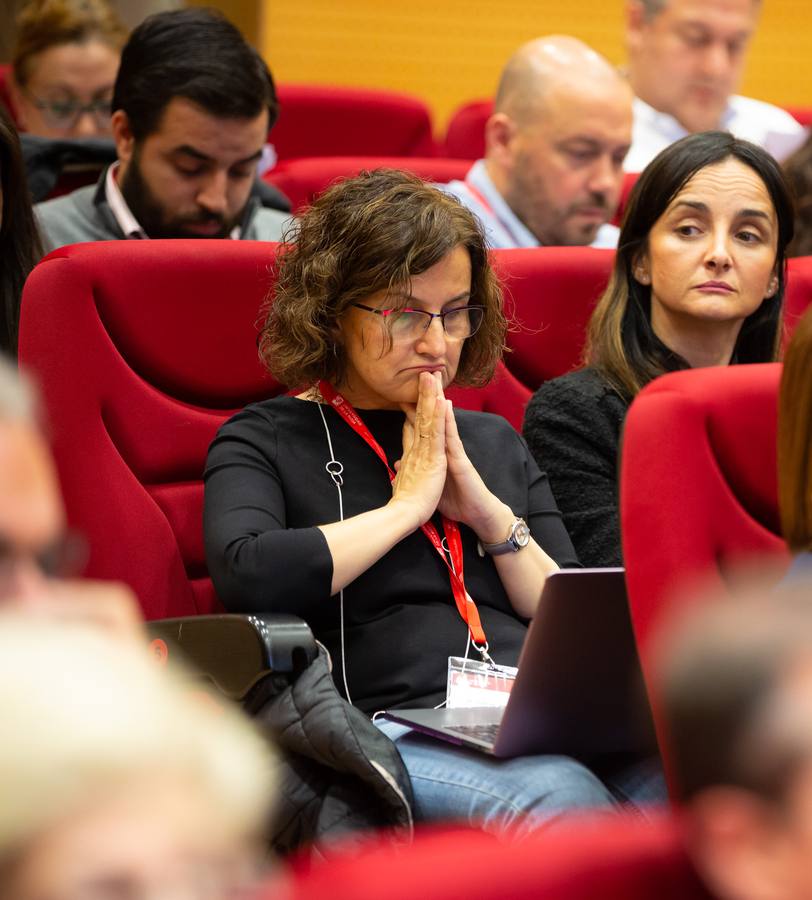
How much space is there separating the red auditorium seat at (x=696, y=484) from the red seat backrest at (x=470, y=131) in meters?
2.41

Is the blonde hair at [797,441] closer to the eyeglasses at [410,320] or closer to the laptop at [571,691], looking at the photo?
the laptop at [571,691]

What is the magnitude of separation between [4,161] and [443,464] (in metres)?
0.79

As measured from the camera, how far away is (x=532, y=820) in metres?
1.29

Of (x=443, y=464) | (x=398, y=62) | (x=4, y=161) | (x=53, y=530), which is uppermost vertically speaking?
(x=53, y=530)

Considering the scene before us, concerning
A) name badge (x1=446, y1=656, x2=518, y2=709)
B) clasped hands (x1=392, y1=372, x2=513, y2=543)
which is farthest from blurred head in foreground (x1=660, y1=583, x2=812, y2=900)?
clasped hands (x1=392, y1=372, x2=513, y2=543)

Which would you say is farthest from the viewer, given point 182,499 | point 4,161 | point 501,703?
point 4,161

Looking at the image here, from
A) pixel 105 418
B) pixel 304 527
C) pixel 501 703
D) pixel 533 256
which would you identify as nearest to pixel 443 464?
pixel 304 527

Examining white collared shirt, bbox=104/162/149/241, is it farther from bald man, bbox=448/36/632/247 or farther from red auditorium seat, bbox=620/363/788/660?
red auditorium seat, bbox=620/363/788/660

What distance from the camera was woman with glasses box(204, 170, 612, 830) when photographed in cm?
152

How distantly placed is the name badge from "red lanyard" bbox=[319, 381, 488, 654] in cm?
4

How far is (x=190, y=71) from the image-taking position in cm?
233

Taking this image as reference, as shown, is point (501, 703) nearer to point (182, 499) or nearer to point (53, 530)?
point (182, 499)

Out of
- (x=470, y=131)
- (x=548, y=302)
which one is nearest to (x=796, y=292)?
(x=548, y=302)

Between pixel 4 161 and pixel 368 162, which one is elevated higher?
pixel 4 161
